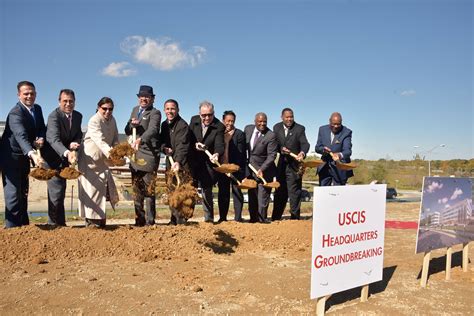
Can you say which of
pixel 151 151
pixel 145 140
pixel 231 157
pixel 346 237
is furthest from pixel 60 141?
pixel 346 237

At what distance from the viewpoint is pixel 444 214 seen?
4.73 metres

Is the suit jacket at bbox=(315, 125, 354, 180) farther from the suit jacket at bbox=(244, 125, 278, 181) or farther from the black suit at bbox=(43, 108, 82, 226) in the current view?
the black suit at bbox=(43, 108, 82, 226)

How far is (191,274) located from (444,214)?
3.02 meters

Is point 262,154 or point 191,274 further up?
point 262,154

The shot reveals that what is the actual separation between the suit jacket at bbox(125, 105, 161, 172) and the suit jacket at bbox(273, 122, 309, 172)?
2.53m

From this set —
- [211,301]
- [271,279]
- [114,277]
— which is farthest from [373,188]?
[114,277]

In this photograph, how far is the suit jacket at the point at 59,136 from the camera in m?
5.34

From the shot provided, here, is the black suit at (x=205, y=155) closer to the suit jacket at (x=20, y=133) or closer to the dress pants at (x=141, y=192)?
the dress pants at (x=141, y=192)

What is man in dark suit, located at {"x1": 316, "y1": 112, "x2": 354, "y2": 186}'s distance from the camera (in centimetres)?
764

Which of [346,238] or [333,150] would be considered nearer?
[346,238]

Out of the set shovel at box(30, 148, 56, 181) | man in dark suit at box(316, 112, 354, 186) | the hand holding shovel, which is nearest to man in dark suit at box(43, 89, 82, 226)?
shovel at box(30, 148, 56, 181)

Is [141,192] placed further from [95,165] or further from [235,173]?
[235,173]

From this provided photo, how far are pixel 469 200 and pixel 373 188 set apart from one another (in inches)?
81.1

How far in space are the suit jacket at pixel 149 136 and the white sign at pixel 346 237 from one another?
3.34 meters
